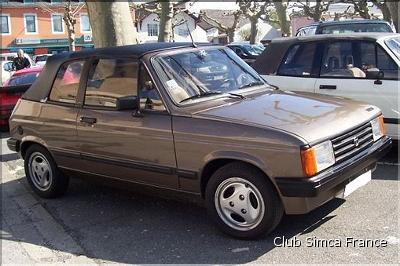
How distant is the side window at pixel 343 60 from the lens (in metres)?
6.78

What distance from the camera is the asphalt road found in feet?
13.6

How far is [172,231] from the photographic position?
15.7 feet

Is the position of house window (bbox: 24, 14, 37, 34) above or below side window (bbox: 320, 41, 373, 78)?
above

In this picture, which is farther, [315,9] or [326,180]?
[315,9]

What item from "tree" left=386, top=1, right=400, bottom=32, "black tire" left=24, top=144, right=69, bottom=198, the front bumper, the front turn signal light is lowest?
"black tire" left=24, top=144, right=69, bottom=198

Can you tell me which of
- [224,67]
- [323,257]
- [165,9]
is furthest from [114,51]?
[165,9]

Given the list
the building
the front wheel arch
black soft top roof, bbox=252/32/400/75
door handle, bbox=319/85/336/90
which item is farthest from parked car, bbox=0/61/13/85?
the building

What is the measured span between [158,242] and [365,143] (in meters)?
2.03

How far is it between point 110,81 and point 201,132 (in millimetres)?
1338

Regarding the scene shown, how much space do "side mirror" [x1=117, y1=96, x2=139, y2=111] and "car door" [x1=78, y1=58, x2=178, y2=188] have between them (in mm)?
59

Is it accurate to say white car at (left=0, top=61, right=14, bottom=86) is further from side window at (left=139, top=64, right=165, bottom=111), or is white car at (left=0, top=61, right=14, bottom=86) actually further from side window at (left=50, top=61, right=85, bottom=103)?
side window at (left=139, top=64, right=165, bottom=111)

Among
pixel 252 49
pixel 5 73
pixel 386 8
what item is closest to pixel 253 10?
pixel 386 8

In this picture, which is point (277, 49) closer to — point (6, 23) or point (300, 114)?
point (300, 114)

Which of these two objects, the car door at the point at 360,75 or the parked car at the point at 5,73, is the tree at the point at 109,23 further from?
the parked car at the point at 5,73
